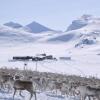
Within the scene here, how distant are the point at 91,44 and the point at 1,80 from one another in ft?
486

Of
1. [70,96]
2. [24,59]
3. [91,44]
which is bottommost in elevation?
[70,96]

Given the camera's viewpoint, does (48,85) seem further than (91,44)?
No

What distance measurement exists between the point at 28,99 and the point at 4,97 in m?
1.02

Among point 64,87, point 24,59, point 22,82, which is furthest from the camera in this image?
point 24,59

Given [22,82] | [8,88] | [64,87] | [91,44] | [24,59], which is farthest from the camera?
[91,44]

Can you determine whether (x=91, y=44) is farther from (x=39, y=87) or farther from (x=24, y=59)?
(x=39, y=87)

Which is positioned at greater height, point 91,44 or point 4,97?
point 91,44

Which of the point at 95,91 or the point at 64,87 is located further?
Answer: the point at 64,87

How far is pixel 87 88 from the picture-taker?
16.2 meters

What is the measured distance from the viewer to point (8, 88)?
1836 cm

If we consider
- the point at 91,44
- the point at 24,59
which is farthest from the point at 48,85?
the point at 91,44

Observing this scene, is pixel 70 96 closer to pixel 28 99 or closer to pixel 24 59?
pixel 28 99

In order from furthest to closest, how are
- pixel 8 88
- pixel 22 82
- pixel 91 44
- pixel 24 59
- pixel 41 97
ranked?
1. pixel 91 44
2. pixel 24 59
3. pixel 8 88
4. pixel 41 97
5. pixel 22 82

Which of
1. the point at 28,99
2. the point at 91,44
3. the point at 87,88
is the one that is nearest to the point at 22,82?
the point at 28,99
